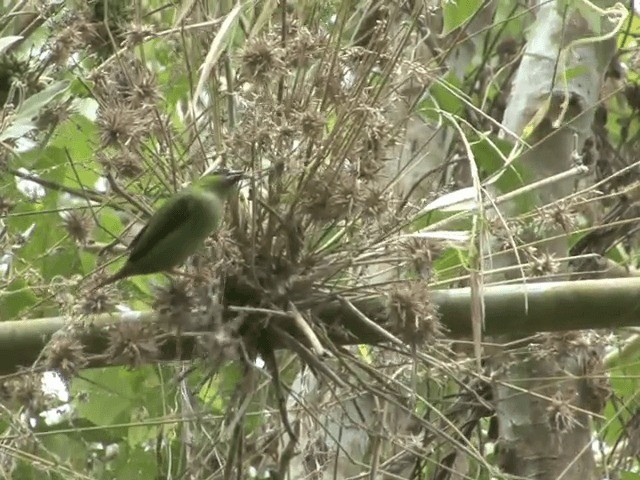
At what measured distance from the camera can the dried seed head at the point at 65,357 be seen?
990 mm

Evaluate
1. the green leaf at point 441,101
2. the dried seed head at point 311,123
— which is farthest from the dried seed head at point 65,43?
the green leaf at point 441,101

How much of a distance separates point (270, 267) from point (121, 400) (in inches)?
25.8

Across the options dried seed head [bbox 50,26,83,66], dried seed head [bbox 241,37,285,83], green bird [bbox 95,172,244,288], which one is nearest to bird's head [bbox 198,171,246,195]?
green bird [bbox 95,172,244,288]

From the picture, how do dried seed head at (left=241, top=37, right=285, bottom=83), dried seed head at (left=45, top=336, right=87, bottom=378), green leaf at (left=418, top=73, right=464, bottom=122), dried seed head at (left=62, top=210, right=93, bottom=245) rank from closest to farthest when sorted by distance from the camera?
dried seed head at (left=45, top=336, right=87, bottom=378)
dried seed head at (left=241, top=37, right=285, bottom=83)
dried seed head at (left=62, top=210, right=93, bottom=245)
green leaf at (left=418, top=73, right=464, bottom=122)

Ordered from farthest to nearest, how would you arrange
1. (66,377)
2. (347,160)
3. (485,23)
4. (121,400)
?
(485,23), (121,400), (347,160), (66,377)

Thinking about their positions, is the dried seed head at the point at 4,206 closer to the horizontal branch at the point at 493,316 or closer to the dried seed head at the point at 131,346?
the horizontal branch at the point at 493,316

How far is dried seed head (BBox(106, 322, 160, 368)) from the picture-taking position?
100 cm

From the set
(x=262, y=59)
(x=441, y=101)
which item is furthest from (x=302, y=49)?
(x=441, y=101)

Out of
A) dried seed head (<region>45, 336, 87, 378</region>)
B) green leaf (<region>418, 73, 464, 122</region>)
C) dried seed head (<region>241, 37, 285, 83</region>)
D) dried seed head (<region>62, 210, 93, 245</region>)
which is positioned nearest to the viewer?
dried seed head (<region>45, 336, 87, 378</region>)

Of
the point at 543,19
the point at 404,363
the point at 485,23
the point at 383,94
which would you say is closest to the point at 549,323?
the point at 404,363

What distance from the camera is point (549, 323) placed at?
3.47ft

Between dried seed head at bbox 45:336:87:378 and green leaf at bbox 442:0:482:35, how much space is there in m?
0.79

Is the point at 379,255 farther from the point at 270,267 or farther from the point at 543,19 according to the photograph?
the point at 543,19

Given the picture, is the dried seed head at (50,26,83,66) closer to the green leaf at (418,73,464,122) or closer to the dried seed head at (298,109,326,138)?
the dried seed head at (298,109,326,138)
